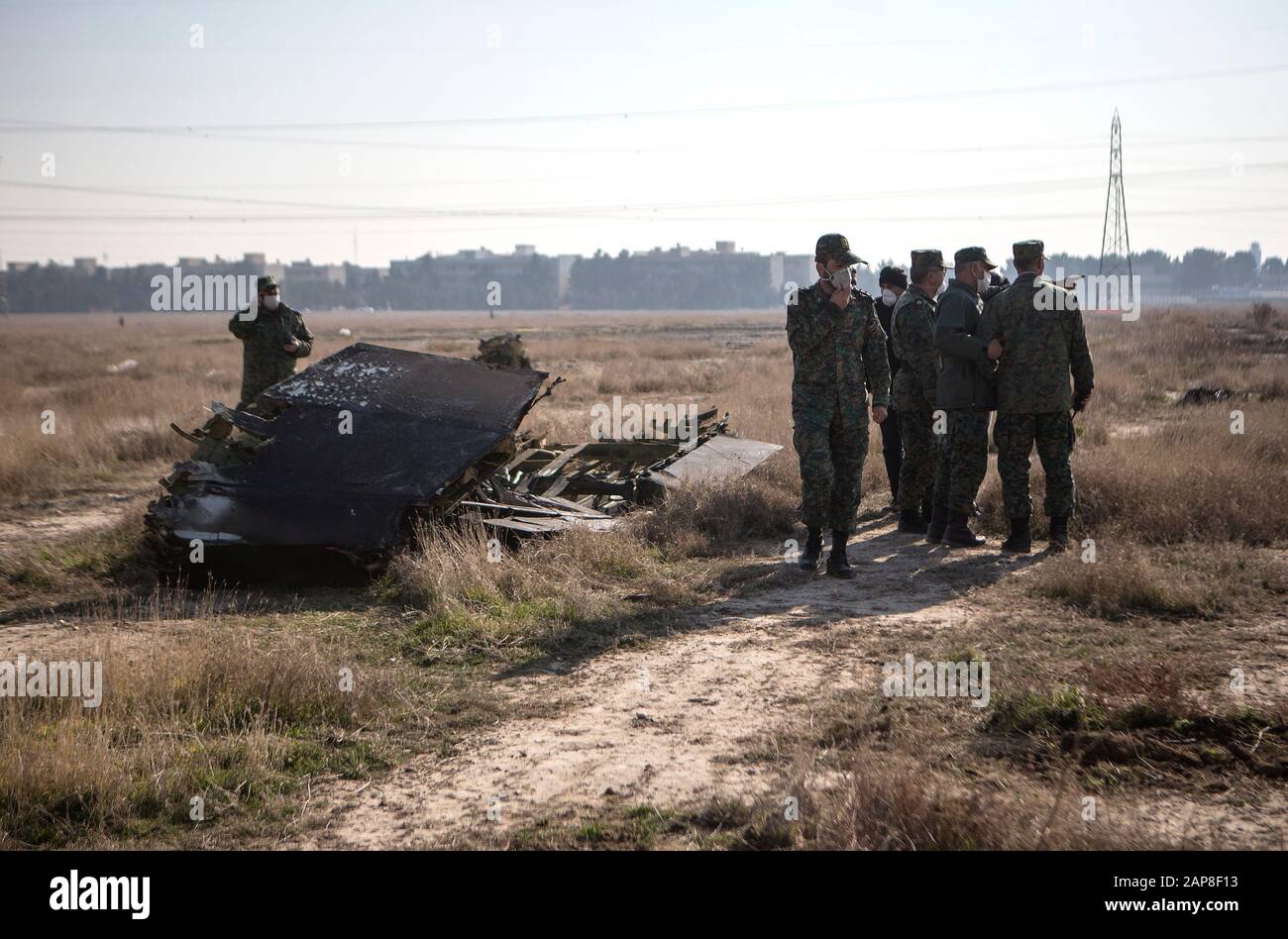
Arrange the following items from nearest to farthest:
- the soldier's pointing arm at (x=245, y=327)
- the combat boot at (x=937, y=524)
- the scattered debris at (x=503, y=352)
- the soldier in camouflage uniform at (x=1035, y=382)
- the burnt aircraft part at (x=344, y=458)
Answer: the burnt aircraft part at (x=344, y=458), the soldier in camouflage uniform at (x=1035, y=382), the combat boot at (x=937, y=524), the soldier's pointing arm at (x=245, y=327), the scattered debris at (x=503, y=352)

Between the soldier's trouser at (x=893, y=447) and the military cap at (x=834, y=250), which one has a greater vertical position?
the military cap at (x=834, y=250)

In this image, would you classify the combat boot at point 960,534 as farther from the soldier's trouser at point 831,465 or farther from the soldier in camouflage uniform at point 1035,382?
the soldier's trouser at point 831,465

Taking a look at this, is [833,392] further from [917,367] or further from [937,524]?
[937,524]

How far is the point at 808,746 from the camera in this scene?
14.7ft

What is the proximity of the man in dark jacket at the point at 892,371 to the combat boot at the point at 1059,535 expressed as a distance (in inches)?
66.5

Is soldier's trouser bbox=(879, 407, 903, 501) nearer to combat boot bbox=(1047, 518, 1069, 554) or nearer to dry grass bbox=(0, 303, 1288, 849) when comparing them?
dry grass bbox=(0, 303, 1288, 849)

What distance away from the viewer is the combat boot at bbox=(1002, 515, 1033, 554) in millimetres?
7988

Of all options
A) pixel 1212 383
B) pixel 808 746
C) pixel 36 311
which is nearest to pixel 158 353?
pixel 1212 383

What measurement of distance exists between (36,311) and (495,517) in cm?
15526

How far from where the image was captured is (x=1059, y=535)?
800 centimetres

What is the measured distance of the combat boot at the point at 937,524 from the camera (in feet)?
28.0

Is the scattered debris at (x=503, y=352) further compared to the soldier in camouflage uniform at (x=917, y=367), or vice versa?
the scattered debris at (x=503, y=352)

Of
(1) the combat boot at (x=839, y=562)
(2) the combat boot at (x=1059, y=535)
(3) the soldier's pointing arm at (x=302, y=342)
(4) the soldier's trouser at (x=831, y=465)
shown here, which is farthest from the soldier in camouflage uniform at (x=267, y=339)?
(2) the combat boot at (x=1059, y=535)
